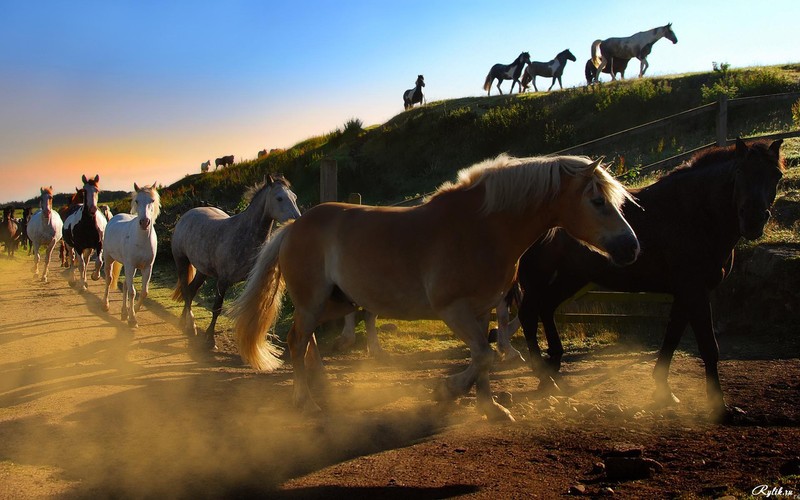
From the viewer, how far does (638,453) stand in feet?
13.7

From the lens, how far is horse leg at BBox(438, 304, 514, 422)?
492 centimetres

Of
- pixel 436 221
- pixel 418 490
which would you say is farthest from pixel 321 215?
pixel 418 490

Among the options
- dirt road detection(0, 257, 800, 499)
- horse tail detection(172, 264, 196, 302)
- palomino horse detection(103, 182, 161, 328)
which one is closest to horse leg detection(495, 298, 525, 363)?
dirt road detection(0, 257, 800, 499)

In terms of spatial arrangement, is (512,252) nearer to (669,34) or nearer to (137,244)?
(137,244)

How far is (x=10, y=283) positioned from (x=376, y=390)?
1335 cm

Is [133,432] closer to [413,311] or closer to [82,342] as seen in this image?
[413,311]

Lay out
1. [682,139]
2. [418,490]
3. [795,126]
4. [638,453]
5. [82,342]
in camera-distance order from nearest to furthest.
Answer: [418,490] < [638,453] < [82,342] < [795,126] < [682,139]

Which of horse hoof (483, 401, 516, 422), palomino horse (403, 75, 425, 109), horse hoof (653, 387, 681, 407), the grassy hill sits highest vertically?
palomino horse (403, 75, 425, 109)

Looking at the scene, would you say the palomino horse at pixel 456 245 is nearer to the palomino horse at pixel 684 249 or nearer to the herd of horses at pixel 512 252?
the herd of horses at pixel 512 252

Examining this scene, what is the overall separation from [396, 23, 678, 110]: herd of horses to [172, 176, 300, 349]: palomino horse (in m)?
23.5

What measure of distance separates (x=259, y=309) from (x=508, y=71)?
3090 cm

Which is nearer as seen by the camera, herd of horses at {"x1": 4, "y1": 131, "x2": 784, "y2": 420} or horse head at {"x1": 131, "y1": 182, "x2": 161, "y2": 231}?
herd of horses at {"x1": 4, "y1": 131, "x2": 784, "y2": 420}

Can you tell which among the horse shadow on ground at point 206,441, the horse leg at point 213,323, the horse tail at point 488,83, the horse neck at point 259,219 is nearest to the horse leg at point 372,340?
the horse shadow on ground at point 206,441

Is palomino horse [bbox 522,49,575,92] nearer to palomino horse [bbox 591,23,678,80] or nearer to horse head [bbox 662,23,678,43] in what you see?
palomino horse [bbox 591,23,678,80]
